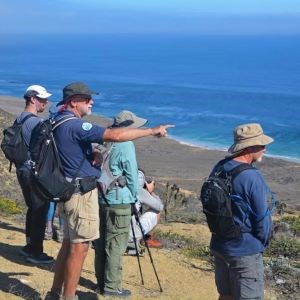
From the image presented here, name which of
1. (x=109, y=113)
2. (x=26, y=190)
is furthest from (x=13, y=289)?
(x=109, y=113)

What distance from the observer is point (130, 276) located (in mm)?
7043

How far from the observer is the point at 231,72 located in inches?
4156

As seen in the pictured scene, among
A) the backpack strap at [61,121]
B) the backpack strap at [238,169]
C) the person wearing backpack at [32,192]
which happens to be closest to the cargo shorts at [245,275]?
the backpack strap at [238,169]

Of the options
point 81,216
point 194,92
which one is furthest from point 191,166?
point 194,92

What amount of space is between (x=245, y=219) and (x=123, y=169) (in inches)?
61.5

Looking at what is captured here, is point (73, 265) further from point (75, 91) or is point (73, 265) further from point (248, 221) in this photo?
point (248, 221)

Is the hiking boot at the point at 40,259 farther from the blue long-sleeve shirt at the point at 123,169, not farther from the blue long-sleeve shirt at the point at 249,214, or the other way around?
the blue long-sleeve shirt at the point at 249,214

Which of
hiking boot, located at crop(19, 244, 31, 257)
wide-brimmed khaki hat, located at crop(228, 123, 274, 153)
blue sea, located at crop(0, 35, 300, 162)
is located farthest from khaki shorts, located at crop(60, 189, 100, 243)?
blue sea, located at crop(0, 35, 300, 162)

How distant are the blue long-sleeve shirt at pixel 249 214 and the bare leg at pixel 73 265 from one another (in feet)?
3.68

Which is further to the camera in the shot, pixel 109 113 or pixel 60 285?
pixel 109 113

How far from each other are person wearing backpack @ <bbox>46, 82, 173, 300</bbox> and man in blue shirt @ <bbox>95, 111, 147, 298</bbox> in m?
0.56

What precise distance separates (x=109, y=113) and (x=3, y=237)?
46005 mm

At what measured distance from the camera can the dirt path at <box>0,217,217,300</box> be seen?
6152 mm

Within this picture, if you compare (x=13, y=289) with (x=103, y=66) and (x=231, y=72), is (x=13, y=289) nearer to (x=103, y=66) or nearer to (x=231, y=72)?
(x=231, y=72)
